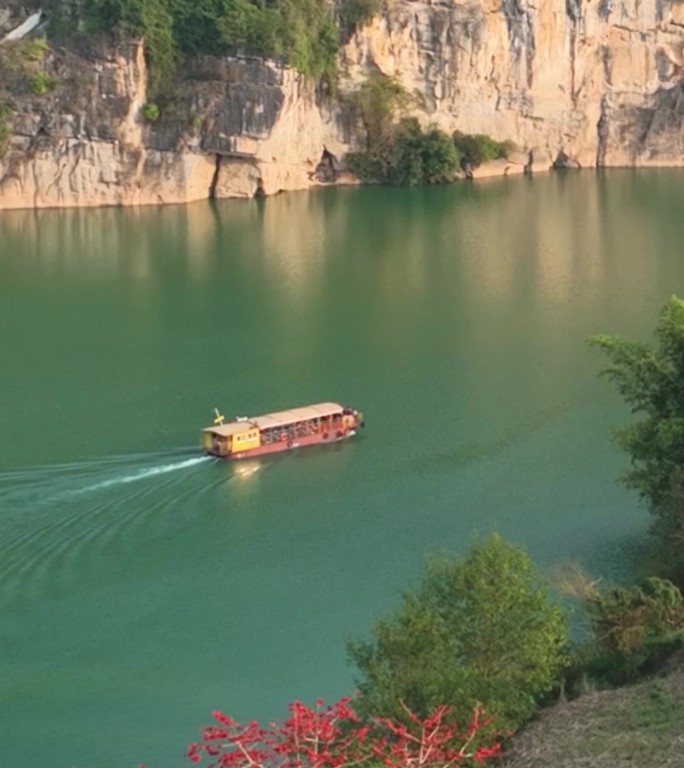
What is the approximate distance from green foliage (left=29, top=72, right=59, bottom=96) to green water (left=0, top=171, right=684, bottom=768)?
11.6 ft

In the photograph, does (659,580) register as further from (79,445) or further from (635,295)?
(635,295)

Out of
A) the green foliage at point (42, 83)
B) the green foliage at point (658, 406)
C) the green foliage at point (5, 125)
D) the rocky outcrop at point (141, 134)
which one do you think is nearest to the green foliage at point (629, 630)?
the green foliage at point (658, 406)

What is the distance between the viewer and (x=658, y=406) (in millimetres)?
14500

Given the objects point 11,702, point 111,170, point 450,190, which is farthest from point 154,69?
point 11,702

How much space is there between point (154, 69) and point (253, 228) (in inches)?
190

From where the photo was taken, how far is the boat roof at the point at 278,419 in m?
17.4

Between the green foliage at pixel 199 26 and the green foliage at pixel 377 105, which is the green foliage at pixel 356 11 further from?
the green foliage at pixel 199 26

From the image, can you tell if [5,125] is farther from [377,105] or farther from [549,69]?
[549,69]

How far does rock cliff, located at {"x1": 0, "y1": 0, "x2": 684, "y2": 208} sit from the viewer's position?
112ft

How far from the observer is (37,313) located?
24578 millimetres

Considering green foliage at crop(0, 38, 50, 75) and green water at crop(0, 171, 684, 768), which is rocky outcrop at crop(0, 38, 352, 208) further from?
green water at crop(0, 171, 684, 768)

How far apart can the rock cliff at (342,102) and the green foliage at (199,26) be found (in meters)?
0.39

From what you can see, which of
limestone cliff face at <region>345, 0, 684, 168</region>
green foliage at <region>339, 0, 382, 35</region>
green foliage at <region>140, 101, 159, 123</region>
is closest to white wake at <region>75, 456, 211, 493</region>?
green foliage at <region>140, 101, 159, 123</region>

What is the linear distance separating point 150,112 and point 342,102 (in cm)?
654
